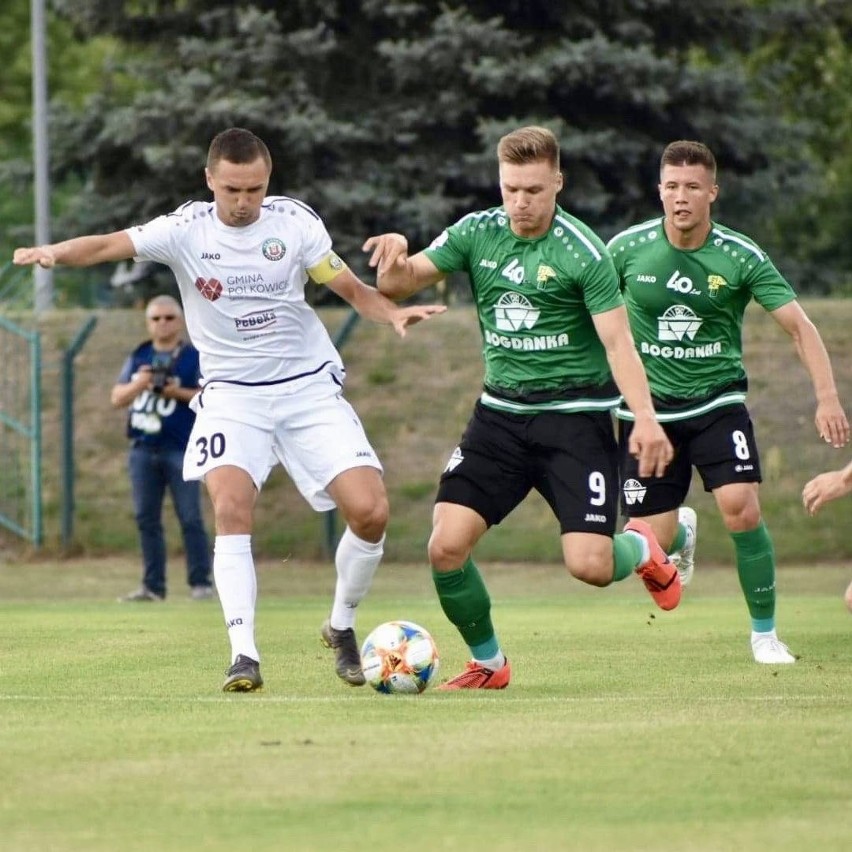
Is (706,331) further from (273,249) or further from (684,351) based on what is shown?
(273,249)

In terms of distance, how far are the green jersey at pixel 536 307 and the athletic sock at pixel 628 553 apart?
2.38ft

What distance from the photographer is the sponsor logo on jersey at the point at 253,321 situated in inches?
357

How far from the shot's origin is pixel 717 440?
33.9ft

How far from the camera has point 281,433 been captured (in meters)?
9.12

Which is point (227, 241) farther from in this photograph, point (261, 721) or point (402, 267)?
point (261, 721)

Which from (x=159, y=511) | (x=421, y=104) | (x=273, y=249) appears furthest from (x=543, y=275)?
(x=421, y=104)

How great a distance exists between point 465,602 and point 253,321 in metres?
1.59

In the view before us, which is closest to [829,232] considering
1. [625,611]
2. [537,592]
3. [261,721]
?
[537,592]

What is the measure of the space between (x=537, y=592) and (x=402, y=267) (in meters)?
9.26

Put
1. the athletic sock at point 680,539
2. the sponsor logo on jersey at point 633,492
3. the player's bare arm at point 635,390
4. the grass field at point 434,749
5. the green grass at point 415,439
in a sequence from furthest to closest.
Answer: the green grass at point 415,439, the athletic sock at point 680,539, the sponsor logo on jersey at point 633,492, the player's bare arm at point 635,390, the grass field at point 434,749

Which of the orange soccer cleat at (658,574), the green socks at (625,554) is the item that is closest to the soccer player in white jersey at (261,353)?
the green socks at (625,554)

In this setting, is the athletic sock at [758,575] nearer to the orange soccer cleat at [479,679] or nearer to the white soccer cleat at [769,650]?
the white soccer cleat at [769,650]

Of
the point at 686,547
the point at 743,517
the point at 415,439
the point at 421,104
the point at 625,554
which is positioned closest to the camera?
the point at 625,554

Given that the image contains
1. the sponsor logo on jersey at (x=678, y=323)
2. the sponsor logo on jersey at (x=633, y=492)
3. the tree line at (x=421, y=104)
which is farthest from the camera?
the tree line at (x=421, y=104)
